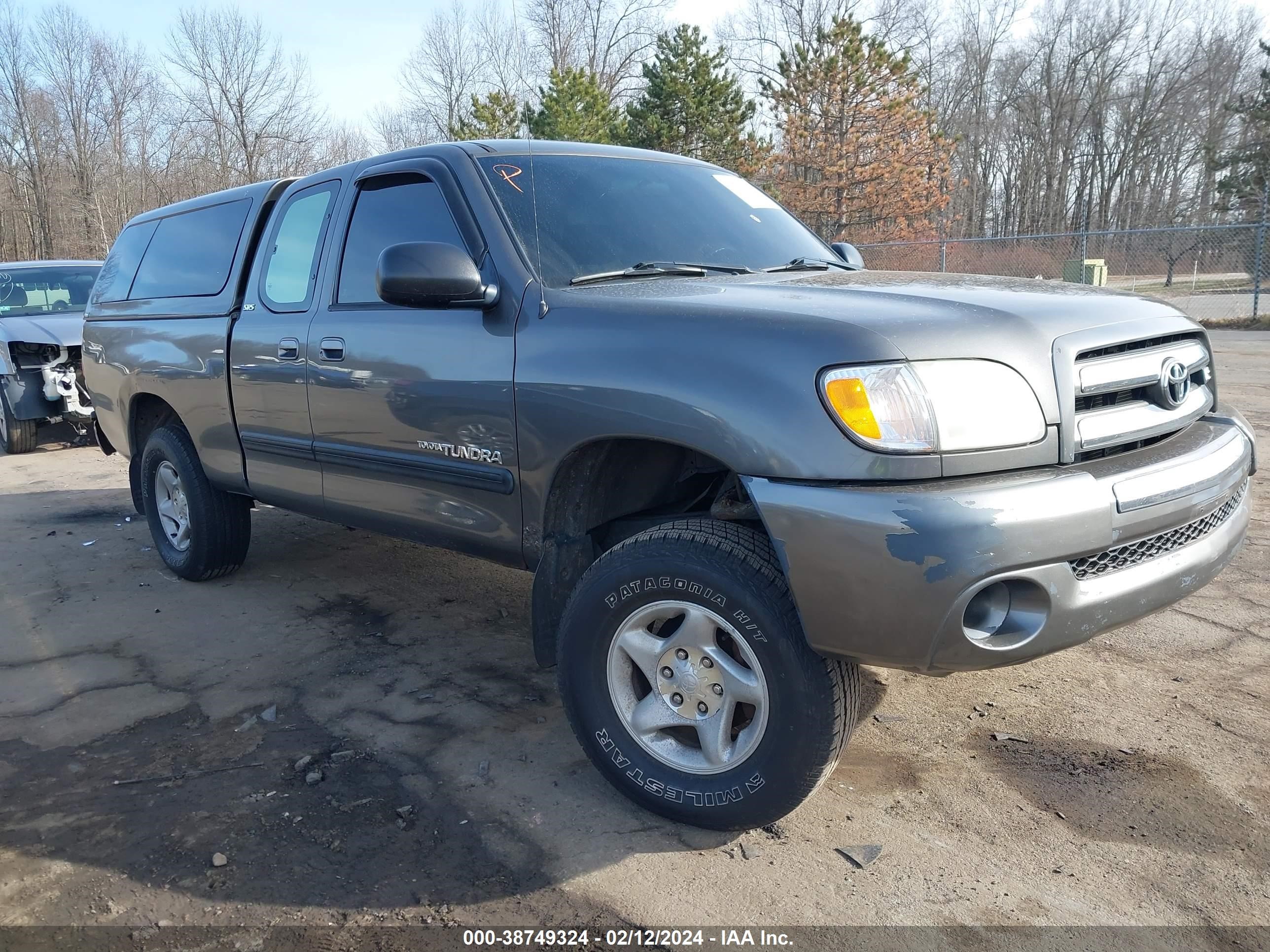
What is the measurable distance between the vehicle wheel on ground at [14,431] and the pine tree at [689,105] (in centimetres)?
2168

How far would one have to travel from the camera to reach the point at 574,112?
26750mm

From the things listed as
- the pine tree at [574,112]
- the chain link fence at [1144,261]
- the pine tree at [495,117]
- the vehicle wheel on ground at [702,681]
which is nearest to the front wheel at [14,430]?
the vehicle wheel on ground at [702,681]

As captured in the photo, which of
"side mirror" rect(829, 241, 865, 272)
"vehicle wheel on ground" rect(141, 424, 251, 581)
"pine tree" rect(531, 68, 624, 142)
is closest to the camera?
"side mirror" rect(829, 241, 865, 272)

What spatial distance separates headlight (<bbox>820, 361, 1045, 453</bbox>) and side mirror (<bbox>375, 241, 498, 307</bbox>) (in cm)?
124

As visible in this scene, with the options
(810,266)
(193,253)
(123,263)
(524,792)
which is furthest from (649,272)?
(123,263)

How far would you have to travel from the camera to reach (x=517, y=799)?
2783 mm

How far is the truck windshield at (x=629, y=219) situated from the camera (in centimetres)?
314

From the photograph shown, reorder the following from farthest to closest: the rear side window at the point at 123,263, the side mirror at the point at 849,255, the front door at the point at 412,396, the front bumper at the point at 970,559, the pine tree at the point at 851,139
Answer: the pine tree at the point at 851,139 → the rear side window at the point at 123,263 → the side mirror at the point at 849,255 → the front door at the point at 412,396 → the front bumper at the point at 970,559

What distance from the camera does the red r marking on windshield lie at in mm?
3285

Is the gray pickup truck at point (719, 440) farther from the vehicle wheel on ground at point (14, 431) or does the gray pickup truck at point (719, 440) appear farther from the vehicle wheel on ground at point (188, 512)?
the vehicle wheel on ground at point (14, 431)

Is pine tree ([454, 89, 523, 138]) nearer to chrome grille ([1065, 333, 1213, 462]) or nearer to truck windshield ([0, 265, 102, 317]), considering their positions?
truck windshield ([0, 265, 102, 317])

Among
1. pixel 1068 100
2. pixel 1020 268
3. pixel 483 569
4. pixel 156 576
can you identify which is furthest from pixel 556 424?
pixel 1068 100

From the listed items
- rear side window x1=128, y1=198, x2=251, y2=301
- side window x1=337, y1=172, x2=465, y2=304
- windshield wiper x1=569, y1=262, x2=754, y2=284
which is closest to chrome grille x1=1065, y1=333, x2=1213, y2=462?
windshield wiper x1=569, y1=262, x2=754, y2=284

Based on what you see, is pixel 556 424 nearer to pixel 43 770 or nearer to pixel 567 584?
pixel 567 584
